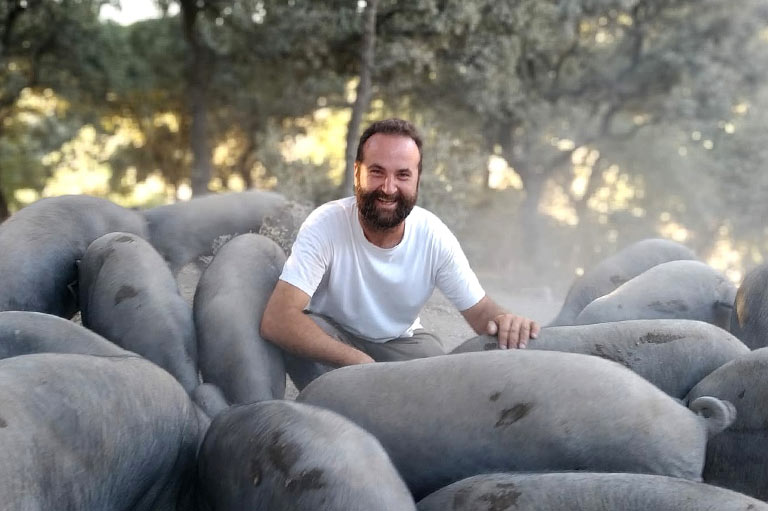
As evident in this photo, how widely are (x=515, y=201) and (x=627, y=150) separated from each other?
3.94 m

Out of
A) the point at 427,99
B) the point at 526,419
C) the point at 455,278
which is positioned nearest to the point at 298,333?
the point at 455,278

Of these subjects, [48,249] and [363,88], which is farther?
[363,88]

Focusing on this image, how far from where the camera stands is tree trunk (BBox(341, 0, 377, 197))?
46.6 feet

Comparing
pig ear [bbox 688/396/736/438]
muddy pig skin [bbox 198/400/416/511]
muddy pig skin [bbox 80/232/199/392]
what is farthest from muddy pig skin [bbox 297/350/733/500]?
muddy pig skin [bbox 80/232/199/392]

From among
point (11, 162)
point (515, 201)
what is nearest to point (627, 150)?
point (515, 201)

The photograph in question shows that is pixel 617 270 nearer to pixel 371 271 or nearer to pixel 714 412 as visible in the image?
pixel 371 271

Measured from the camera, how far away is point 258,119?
19109 mm

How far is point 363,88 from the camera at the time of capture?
14.9 metres

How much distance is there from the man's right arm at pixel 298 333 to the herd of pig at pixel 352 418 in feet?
0.27

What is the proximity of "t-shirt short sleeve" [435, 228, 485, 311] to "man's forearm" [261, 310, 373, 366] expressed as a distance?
0.59 m

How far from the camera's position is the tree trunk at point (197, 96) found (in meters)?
16.7

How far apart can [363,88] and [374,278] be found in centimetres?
1192

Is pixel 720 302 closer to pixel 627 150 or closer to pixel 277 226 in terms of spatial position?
pixel 277 226

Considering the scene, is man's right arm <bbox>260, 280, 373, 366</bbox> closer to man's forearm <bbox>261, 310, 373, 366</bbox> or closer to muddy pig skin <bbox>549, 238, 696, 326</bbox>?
man's forearm <bbox>261, 310, 373, 366</bbox>
